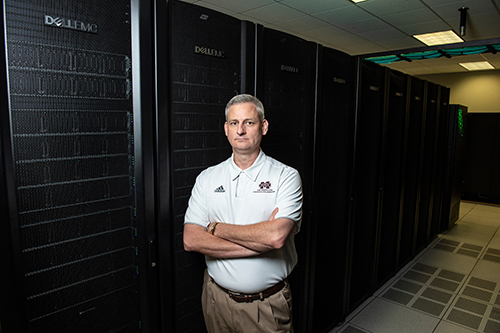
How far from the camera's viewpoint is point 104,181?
1205mm

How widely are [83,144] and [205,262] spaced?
0.79 metres

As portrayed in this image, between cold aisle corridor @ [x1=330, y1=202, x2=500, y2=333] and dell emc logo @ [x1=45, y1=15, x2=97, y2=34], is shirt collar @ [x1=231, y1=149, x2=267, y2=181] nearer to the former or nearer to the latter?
dell emc logo @ [x1=45, y1=15, x2=97, y2=34]

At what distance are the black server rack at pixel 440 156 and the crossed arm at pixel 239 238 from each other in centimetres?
395

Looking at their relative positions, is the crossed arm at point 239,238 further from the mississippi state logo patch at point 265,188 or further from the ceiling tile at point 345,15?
the ceiling tile at point 345,15

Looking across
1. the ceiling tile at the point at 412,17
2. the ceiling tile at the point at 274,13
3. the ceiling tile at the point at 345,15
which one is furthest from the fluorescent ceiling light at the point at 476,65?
the ceiling tile at the point at 274,13

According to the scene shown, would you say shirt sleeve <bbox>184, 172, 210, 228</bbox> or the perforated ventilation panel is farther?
shirt sleeve <bbox>184, 172, 210, 228</bbox>

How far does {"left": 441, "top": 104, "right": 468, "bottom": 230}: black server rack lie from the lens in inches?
191

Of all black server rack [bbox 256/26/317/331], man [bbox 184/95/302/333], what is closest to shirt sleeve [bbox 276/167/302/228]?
man [bbox 184/95/302/333]

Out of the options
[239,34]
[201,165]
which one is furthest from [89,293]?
[239,34]

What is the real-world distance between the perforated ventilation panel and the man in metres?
0.32

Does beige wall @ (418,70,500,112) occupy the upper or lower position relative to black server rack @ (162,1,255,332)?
upper

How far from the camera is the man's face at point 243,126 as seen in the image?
1.44m

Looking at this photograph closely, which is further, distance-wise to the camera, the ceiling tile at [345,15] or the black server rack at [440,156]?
the ceiling tile at [345,15]

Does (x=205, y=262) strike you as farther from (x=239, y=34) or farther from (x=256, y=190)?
(x=239, y=34)
